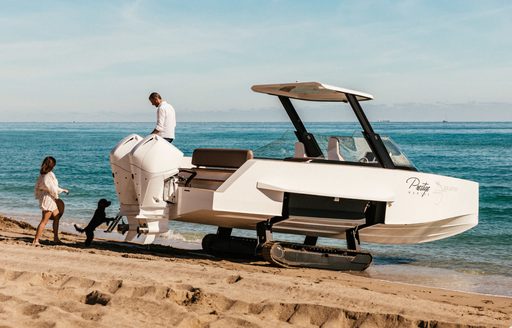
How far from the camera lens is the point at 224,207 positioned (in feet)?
30.8

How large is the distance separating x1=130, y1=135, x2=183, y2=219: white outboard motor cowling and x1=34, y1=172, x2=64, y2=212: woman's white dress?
4.79 ft

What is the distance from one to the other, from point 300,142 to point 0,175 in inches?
916

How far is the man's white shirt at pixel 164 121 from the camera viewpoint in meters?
10.3

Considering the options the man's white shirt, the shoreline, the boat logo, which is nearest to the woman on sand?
the man's white shirt

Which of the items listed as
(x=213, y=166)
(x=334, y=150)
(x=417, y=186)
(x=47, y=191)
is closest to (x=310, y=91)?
(x=334, y=150)

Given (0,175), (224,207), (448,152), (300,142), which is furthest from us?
(448,152)

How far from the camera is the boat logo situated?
10.1 meters

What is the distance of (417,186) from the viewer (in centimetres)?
1019

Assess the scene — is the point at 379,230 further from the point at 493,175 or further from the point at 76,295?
the point at 493,175

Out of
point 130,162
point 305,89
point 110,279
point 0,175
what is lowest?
point 0,175

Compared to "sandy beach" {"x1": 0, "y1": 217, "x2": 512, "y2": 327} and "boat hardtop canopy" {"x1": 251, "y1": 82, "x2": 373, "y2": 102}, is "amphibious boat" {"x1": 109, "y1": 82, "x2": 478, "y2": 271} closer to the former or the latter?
"boat hardtop canopy" {"x1": 251, "y1": 82, "x2": 373, "y2": 102}

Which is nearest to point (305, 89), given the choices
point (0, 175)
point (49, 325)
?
point (49, 325)

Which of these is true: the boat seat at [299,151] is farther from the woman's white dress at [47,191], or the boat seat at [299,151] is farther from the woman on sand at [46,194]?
the woman's white dress at [47,191]

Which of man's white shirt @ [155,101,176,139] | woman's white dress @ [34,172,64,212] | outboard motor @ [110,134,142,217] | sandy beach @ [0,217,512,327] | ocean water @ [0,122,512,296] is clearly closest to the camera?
sandy beach @ [0,217,512,327]
